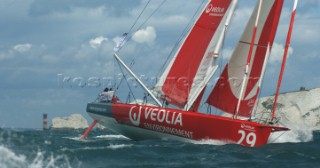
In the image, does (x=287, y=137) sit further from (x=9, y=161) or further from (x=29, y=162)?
(x=9, y=161)

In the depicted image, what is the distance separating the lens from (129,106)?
104 ft

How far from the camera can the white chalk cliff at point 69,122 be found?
508 feet

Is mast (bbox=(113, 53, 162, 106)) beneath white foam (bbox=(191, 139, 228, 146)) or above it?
above

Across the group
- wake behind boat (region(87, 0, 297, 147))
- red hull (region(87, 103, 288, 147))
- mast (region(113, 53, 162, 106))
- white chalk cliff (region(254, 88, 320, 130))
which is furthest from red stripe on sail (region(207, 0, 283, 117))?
white chalk cliff (region(254, 88, 320, 130))

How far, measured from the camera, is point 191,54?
3244 cm

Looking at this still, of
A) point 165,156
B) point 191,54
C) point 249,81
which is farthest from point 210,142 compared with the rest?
point 191,54

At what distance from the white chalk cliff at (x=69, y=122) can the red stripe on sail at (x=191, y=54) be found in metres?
124

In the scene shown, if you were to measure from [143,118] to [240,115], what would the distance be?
4.91m

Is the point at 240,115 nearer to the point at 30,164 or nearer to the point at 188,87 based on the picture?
the point at 188,87

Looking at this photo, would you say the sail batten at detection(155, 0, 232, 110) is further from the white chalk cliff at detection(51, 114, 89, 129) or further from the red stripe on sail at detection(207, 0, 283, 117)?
the white chalk cliff at detection(51, 114, 89, 129)

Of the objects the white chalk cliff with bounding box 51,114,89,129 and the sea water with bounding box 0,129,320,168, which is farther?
the white chalk cliff with bounding box 51,114,89,129

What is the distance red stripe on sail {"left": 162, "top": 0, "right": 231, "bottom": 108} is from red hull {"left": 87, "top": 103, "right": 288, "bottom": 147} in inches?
98.1

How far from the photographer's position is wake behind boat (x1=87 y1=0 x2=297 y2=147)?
91.2ft

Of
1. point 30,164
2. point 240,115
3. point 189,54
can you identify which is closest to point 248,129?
point 240,115
